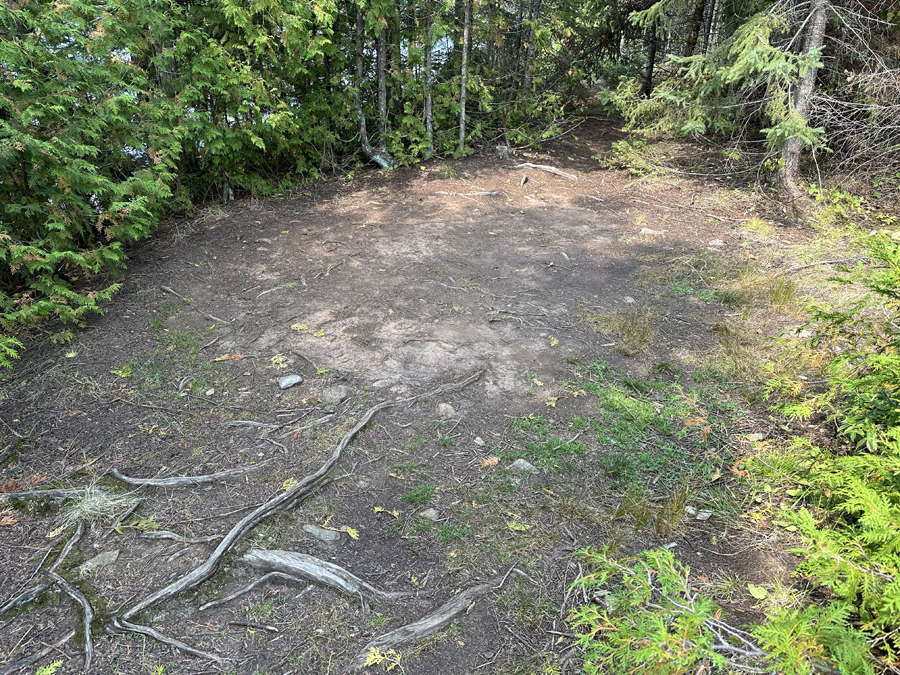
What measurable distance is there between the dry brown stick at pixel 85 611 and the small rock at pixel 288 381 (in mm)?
1832

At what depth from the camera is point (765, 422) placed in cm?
363

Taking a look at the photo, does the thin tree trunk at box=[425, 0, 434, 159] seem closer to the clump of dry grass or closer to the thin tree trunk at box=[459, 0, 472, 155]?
the thin tree trunk at box=[459, 0, 472, 155]

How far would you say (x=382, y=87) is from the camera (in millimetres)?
8625

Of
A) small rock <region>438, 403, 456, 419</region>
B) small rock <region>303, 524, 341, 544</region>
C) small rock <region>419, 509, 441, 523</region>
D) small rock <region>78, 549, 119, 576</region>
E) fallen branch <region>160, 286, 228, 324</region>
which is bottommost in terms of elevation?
small rock <region>78, 549, 119, 576</region>

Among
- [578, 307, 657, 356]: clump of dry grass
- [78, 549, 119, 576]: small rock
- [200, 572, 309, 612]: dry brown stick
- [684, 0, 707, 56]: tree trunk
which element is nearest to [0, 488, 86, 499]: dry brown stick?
[78, 549, 119, 576]: small rock

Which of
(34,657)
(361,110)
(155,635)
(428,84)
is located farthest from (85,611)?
(428,84)

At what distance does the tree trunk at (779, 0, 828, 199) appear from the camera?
6820mm

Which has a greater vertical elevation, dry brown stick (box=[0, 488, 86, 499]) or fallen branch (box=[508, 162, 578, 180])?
fallen branch (box=[508, 162, 578, 180])

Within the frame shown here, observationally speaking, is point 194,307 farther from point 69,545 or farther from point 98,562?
point 98,562

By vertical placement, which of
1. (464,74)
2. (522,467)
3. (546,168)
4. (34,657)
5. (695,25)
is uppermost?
(695,25)

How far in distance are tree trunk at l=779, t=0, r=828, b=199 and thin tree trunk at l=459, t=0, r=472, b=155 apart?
4929 mm

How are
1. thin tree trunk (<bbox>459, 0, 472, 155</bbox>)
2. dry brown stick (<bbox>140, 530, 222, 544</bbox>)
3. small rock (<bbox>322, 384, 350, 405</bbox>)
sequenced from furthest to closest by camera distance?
1. thin tree trunk (<bbox>459, 0, 472, 155</bbox>)
2. small rock (<bbox>322, 384, 350, 405</bbox>)
3. dry brown stick (<bbox>140, 530, 222, 544</bbox>)

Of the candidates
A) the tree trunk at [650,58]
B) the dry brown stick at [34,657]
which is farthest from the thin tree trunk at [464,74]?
the dry brown stick at [34,657]

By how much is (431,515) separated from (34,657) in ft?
6.38
